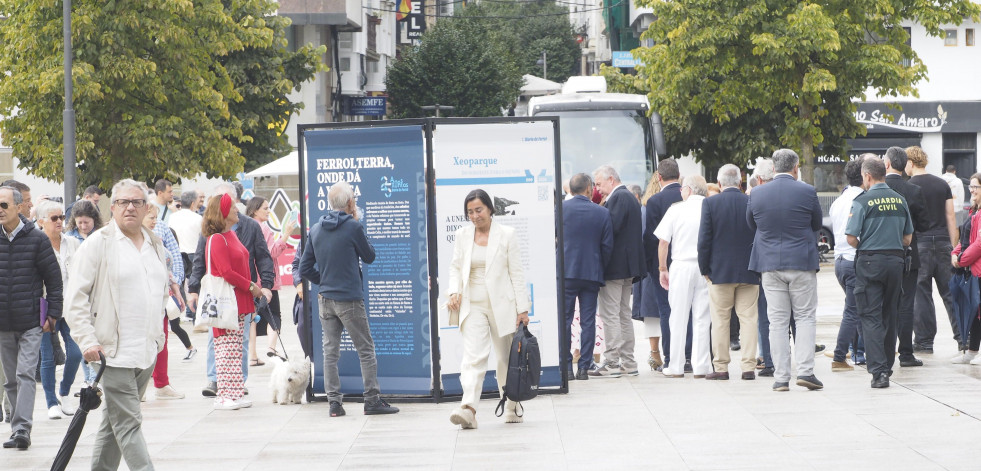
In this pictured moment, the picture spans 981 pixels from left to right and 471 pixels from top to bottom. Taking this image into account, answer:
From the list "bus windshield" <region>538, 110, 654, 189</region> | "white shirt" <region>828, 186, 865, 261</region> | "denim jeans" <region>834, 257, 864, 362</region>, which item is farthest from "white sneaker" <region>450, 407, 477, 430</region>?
"bus windshield" <region>538, 110, 654, 189</region>

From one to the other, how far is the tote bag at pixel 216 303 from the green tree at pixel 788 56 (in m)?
19.9

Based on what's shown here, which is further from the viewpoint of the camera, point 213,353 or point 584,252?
point 213,353

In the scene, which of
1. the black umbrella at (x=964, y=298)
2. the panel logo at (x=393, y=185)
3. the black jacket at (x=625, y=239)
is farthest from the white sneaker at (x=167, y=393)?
the black umbrella at (x=964, y=298)

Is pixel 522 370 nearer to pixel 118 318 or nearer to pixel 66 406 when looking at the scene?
pixel 118 318

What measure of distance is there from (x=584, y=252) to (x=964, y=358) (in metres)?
3.93

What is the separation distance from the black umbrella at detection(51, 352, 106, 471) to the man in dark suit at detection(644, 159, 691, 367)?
669 centimetres

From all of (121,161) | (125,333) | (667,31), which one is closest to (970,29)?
(667,31)

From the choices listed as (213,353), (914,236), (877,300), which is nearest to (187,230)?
(213,353)

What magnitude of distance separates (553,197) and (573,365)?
2.65 meters

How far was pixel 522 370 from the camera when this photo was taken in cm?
937

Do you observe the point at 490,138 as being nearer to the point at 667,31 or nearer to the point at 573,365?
the point at 573,365

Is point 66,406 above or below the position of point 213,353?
below

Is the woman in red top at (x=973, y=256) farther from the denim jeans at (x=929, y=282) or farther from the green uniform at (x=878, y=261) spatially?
the green uniform at (x=878, y=261)

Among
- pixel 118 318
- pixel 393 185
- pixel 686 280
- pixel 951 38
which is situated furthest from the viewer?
pixel 951 38
